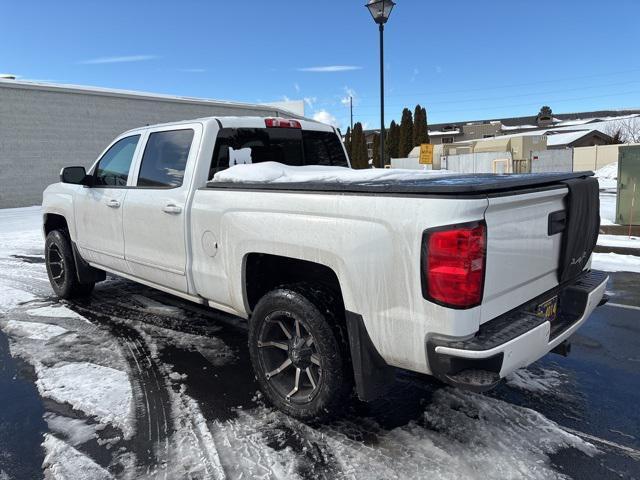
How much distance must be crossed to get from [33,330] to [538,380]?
14.9ft

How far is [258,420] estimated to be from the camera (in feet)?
10.0

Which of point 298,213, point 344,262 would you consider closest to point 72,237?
point 298,213

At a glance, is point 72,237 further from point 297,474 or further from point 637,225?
point 637,225

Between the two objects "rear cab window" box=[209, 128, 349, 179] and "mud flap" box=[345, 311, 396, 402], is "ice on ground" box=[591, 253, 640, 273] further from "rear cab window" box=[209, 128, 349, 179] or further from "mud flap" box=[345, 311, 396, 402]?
"mud flap" box=[345, 311, 396, 402]

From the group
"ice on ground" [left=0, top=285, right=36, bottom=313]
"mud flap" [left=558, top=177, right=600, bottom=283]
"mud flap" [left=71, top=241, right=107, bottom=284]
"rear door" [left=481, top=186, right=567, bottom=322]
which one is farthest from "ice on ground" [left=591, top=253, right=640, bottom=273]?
"ice on ground" [left=0, top=285, right=36, bottom=313]

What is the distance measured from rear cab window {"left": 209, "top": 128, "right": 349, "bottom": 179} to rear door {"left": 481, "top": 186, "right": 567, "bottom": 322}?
2253 mm

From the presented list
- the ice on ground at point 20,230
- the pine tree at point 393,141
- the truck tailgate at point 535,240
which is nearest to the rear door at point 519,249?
the truck tailgate at point 535,240

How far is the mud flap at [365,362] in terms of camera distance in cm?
256

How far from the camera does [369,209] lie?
2.43 m

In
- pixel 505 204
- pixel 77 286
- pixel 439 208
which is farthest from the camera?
pixel 77 286

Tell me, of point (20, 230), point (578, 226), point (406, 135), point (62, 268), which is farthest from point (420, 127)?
point (578, 226)

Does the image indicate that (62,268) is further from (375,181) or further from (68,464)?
(375,181)

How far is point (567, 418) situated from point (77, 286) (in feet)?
17.0

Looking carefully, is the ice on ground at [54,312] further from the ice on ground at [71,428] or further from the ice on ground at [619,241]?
the ice on ground at [619,241]
